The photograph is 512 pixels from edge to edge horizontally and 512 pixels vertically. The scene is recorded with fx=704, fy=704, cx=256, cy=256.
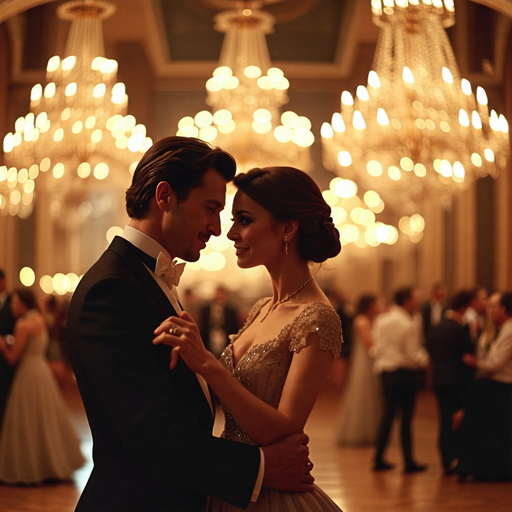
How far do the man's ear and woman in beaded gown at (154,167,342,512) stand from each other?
0.34 metres

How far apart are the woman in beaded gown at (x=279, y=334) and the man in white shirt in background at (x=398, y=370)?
170 inches

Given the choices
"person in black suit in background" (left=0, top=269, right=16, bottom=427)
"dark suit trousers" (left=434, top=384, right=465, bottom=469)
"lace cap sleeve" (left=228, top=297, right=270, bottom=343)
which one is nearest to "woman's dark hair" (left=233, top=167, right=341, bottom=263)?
"lace cap sleeve" (left=228, top=297, right=270, bottom=343)

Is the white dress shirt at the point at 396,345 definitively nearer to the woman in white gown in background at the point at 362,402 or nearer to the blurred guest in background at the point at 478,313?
the woman in white gown in background at the point at 362,402

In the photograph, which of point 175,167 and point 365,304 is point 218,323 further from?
point 175,167

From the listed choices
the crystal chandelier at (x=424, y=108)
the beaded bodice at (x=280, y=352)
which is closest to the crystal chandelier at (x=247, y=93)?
the crystal chandelier at (x=424, y=108)

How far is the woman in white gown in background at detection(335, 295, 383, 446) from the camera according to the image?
764cm

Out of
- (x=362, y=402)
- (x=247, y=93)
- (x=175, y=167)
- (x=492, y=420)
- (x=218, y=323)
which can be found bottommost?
(x=362, y=402)

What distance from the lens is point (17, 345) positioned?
5719 mm

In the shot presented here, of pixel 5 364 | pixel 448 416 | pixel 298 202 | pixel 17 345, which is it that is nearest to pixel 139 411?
pixel 298 202

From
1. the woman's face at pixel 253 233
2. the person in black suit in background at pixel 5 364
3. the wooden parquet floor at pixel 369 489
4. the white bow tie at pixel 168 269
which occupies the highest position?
the woman's face at pixel 253 233

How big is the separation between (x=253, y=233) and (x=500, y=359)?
428cm

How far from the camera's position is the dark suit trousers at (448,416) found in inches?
245

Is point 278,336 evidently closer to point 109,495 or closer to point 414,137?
point 109,495

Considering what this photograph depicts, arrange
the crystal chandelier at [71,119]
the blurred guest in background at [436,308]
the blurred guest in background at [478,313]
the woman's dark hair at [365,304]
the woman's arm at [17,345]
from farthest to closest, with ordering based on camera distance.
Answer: the blurred guest in background at [436,308] < the blurred guest in background at [478,313] < the woman's dark hair at [365,304] < the crystal chandelier at [71,119] < the woman's arm at [17,345]
